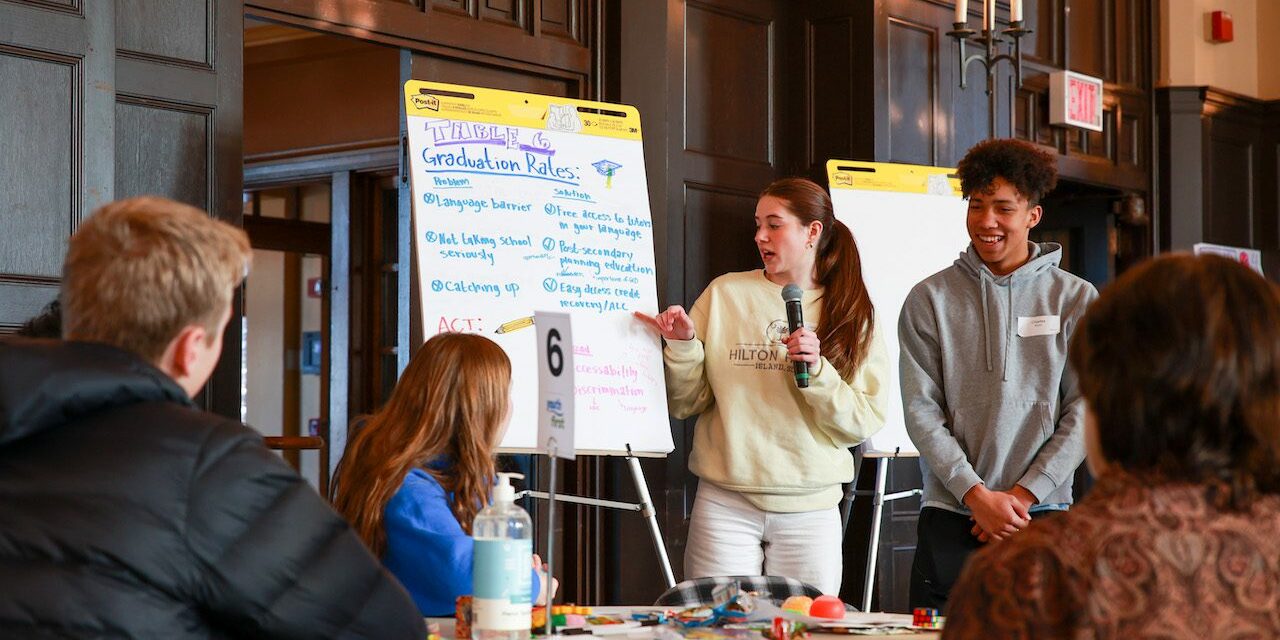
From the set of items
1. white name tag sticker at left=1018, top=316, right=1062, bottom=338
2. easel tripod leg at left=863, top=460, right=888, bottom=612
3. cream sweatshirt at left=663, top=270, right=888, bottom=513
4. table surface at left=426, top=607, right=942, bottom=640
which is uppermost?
white name tag sticker at left=1018, top=316, right=1062, bottom=338

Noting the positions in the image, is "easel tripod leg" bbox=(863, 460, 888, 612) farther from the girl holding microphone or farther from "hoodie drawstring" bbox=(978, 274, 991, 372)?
"hoodie drawstring" bbox=(978, 274, 991, 372)

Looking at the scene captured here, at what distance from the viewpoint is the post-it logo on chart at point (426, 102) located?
370 centimetres

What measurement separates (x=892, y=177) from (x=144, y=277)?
3.60 metres

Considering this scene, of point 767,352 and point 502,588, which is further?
point 767,352

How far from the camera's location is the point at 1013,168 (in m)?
3.05

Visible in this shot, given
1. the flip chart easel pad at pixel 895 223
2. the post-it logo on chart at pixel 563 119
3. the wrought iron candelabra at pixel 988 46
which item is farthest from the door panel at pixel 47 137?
the wrought iron candelabra at pixel 988 46

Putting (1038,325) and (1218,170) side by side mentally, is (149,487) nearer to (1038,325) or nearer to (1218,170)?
(1038,325)

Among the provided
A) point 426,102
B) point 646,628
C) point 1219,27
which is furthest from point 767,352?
point 1219,27

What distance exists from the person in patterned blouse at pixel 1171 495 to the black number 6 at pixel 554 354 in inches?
34.4

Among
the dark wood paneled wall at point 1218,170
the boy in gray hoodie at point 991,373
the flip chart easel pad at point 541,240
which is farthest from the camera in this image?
the dark wood paneled wall at point 1218,170

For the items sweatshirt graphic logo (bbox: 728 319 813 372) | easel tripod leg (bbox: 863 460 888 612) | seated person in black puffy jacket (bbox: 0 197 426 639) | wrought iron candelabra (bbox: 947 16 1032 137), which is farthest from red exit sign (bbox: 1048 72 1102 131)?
seated person in black puffy jacket (bbox: 0 197 426 639)

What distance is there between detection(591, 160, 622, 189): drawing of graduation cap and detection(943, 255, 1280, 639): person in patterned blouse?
2859 millimetres

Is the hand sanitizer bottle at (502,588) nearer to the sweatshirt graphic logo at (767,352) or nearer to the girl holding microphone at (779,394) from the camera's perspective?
the girl holding microphone at (779,394)

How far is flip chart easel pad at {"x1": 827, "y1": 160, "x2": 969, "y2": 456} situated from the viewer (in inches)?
179
